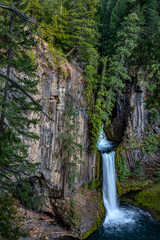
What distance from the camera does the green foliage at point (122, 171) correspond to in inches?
574

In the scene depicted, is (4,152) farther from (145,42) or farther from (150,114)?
(150,114)

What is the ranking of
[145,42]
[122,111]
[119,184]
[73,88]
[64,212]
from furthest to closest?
[122,111] < [119,184] < [73,88] < [64,212] < [145,42]

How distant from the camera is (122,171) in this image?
14719mm

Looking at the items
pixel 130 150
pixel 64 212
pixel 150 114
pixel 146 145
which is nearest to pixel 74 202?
pixel 64 212

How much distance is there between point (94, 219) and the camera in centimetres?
1047

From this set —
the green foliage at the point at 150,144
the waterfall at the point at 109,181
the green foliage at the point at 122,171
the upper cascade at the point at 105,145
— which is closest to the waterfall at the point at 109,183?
the waterfall at the point at 109,181

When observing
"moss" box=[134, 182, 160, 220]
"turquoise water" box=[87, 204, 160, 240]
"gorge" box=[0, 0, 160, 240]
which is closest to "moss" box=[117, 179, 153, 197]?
"gorge" box=[0, 0, 160, 240]

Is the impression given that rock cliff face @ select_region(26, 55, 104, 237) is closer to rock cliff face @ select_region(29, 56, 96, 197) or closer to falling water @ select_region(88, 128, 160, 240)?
rock cliff face @ select_region(29, 56, 96, 197)

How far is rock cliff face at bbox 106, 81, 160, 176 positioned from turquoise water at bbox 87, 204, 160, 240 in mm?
4536

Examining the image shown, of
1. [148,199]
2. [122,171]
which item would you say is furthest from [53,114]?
[148,199]

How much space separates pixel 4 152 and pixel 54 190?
7.72 meters

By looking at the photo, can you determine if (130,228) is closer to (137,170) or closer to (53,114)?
(137,170)

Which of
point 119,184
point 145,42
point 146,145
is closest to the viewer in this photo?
point 145,42

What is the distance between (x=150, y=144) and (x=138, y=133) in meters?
1.60
